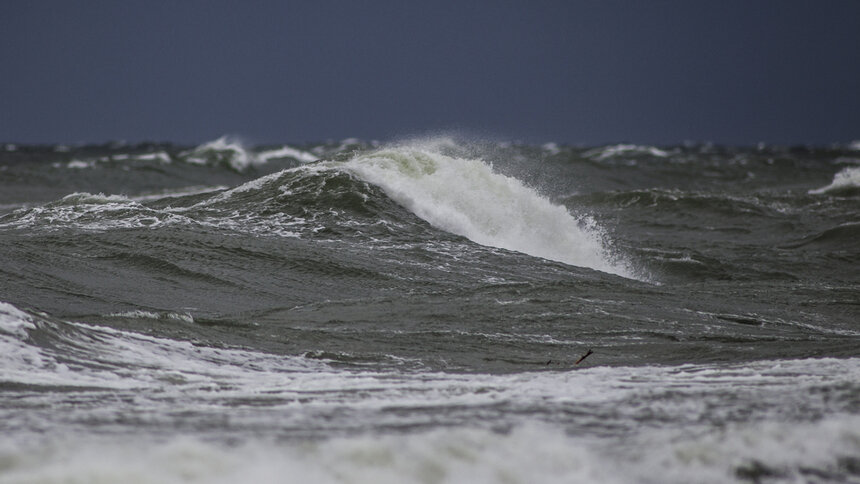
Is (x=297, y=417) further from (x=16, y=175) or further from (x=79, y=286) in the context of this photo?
(x=16, y=175)

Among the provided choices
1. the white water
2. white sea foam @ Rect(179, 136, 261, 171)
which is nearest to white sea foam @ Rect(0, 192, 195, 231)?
the white water

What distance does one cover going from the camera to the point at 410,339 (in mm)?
6715

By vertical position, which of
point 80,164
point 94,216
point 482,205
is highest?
point 80,164

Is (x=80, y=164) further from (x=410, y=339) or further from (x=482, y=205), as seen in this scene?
(x=410, y=339)

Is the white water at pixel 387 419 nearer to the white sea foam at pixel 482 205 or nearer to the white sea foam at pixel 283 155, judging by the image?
the white sea foam at pixel 482 205

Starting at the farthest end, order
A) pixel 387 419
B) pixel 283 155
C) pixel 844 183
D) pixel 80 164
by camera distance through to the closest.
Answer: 1. pixel 283 155
2. pixel 80 164
3. pixel 844 183
4. pixel 387 419

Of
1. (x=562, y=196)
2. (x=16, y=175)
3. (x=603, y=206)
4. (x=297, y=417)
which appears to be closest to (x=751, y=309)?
(x=297, y=417)

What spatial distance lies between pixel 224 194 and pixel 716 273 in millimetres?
6591

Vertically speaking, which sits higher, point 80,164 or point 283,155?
point 283,155

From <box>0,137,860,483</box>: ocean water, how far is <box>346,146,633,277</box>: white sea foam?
1.8 inches

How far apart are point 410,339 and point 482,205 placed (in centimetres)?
647

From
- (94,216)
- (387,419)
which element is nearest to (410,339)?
(387,419)

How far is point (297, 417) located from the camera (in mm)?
4324

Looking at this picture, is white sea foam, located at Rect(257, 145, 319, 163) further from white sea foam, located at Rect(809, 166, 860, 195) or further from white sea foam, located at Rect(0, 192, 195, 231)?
white sea foam, located at Rect(0, 192, 195, 231)
